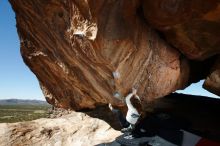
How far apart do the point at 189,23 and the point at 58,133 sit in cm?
523

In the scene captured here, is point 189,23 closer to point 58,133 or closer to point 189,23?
point 189,23

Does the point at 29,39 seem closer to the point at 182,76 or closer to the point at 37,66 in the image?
the point at 37,66

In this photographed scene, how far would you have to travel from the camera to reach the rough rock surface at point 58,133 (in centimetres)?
791

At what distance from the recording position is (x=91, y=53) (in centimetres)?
433

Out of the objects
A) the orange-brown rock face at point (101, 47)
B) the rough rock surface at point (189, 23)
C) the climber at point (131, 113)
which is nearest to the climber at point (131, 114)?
the climber at point (131, 113)

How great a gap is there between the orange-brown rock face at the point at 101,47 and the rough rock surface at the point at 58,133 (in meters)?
2.63

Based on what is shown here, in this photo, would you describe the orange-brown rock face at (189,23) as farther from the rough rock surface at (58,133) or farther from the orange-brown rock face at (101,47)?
the rough rock surface at (58,133)

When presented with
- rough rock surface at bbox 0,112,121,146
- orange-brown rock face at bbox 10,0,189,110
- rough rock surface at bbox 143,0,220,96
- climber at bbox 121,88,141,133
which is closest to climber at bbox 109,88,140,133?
climber at bbox 121,88,141,133

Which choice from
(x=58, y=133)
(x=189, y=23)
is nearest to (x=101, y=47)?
(x=189, y=23)

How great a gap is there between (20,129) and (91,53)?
4.75 m

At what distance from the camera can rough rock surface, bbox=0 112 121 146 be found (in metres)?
7.91

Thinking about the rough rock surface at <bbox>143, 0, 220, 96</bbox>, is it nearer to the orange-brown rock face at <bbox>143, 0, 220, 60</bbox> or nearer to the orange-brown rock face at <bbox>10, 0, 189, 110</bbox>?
the orange-brown rock face at <bbox>143, 0, 220, 60</bbox>

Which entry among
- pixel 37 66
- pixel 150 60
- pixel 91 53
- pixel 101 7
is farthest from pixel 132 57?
pixel 37 66

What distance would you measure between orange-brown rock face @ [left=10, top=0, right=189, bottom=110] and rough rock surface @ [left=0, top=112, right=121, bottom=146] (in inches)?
103
